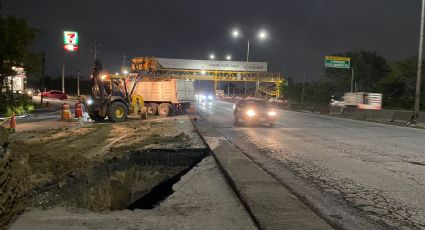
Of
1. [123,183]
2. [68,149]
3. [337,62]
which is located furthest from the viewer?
[337,62]

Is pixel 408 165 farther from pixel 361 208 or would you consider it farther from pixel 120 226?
pixel 120 226

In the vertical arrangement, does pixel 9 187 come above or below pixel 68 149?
above

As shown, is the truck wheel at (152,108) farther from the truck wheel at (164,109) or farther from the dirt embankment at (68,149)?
the dirt embankment at (68,149)

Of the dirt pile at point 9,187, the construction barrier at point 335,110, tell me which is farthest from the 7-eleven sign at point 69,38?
the dirt pile at point 9,187

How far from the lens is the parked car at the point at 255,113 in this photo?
21156 mm

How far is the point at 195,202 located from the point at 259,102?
1658cm

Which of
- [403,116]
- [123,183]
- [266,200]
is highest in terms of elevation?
[403,116]

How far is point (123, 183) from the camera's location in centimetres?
955

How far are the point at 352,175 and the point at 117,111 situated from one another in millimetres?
16119

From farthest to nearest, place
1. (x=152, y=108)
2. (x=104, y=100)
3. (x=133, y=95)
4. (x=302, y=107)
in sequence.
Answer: (x=302, y=107) < (x=152, y=108) < (x=133, y=95) < (x=104, y=100)

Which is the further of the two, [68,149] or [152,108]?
[152,108]

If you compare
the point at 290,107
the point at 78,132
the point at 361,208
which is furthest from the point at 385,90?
the point at 361,208

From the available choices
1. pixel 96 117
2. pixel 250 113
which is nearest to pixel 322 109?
pixel 250 113

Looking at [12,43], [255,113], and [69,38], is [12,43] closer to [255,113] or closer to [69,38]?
[255,113]
